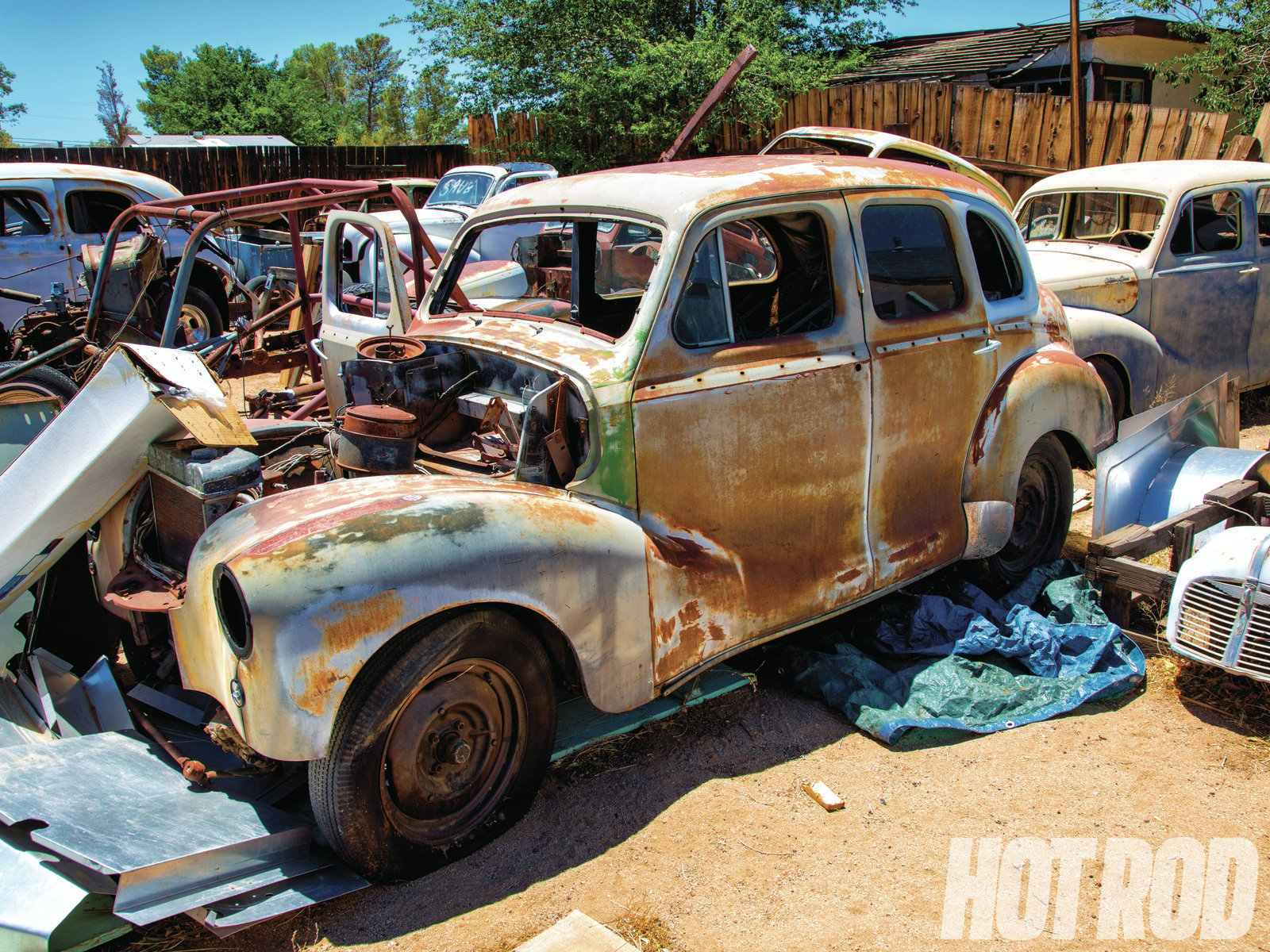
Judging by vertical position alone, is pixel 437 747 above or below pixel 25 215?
below

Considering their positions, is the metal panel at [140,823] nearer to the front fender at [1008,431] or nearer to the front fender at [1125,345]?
the front fender at [1008,431]

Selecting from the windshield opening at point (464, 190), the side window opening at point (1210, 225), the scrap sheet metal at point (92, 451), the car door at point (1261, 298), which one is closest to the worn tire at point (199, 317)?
the windshield opening at point (464, 190)

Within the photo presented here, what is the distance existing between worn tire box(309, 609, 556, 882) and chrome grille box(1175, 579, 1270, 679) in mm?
2446

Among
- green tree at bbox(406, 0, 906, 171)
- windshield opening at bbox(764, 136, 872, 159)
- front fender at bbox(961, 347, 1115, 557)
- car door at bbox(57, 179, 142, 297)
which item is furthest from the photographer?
green tree at bbox(406, 0, 906, 171)

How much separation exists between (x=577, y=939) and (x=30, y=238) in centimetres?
1021

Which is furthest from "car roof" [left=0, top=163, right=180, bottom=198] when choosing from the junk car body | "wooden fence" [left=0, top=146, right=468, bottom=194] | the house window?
the house window

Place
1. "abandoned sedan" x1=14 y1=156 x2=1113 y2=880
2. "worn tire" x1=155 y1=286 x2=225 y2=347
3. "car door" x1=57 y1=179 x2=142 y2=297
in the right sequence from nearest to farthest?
"abandoned sedan" x1=14 y1=156 x2=1113 y2=880 < "worn tire" x1=155 y1=286 x2=225 y2=347 < "car door" x1=57 y1=179 x2=142 y2=297

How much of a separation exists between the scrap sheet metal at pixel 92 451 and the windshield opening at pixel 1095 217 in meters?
6.52

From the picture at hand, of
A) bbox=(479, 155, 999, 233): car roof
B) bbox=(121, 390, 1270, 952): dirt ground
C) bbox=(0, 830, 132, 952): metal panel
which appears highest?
bbox=(479, 155, 999, 233): car roof

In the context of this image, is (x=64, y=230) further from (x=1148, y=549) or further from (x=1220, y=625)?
(x=1220, y=625)

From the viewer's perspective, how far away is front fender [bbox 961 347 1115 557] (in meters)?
4.20

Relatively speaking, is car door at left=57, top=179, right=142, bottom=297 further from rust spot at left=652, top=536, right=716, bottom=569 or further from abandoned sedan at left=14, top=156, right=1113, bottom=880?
rust spot at left=652, top=536, right=716, bottom=569

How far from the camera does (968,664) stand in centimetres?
389

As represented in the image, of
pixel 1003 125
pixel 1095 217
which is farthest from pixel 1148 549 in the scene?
pixel 1003 125
